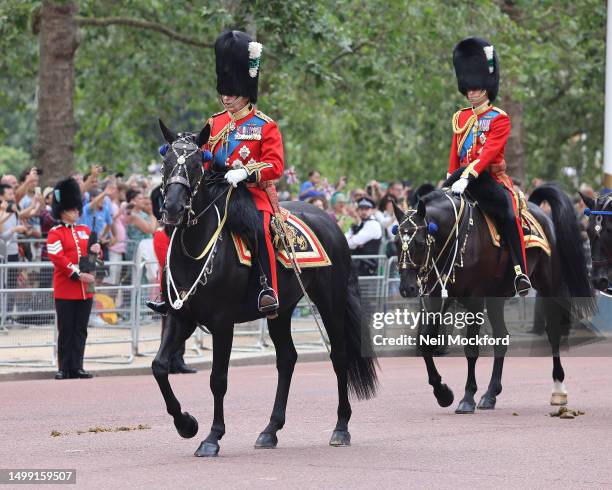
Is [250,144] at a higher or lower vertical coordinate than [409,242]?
higher

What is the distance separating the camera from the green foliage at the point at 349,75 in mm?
25234

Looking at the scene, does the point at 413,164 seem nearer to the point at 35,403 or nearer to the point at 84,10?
the point at 84,10

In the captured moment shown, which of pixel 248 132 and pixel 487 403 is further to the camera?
pixel 487 403

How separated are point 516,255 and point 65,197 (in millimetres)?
5258

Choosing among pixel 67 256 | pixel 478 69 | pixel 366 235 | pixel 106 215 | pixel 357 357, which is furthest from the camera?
pixel 366 235

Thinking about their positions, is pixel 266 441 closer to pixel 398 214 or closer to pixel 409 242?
pixel 409 242

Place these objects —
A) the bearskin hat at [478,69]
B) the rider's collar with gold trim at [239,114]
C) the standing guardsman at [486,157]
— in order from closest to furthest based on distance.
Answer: the rider's collar with gold trim at [239,114]
the standing guardsman at [486,157]
the bearskin hat at [478,69]

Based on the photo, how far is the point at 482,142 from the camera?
13.3 m

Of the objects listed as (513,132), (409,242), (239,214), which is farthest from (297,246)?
(513,132)

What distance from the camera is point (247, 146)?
425 inches

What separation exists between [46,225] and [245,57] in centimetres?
903

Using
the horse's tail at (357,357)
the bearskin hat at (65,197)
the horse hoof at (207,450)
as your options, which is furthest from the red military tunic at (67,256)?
the horse hoof at (207,450)

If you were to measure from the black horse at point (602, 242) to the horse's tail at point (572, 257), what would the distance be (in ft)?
6.54

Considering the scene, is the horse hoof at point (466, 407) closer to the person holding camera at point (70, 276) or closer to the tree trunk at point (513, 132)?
the person holding camera at point (70, 276)
